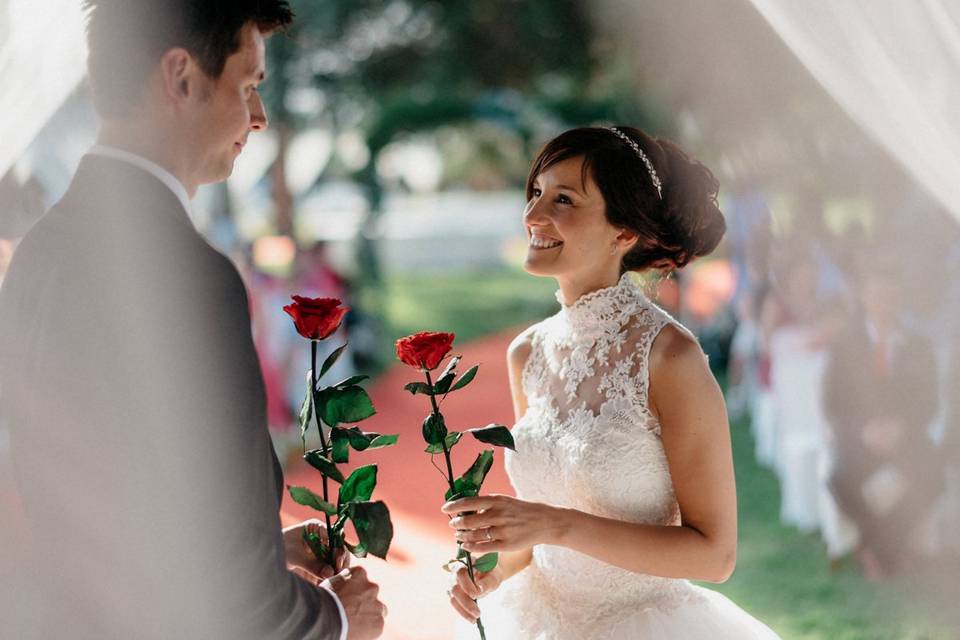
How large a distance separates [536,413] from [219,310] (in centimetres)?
112

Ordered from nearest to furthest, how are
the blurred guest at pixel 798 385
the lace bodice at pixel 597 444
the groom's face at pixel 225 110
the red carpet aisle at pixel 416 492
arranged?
the groom's face at pixel 225 110 < the lace bodice at pixel 597 444 < the red carpet aisle at pixel 416 492 < the blurred guest at pixel 798 385

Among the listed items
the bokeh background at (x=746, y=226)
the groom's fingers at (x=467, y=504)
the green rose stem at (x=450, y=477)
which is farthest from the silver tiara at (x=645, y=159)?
the groom's fingers at (x=467, y=504)

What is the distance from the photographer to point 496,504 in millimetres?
1928

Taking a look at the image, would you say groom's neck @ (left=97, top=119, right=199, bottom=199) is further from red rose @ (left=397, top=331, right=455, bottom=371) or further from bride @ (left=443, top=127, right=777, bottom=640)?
bride @ (left=443, top=127, right=777, bottom=640)

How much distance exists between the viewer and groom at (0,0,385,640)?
1464mm

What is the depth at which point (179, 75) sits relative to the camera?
156 cm

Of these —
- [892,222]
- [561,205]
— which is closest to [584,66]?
[892,222]

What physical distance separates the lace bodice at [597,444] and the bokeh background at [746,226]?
0.39 m

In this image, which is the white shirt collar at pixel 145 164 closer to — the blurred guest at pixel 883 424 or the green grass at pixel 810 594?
the green grass at pixel 810 594

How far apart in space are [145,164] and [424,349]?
0.58m

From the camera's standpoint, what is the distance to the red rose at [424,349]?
1.80 meters

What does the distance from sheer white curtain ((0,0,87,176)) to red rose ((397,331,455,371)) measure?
1.13 meters

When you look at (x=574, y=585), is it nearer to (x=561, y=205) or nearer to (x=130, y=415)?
(x=561, y=205)

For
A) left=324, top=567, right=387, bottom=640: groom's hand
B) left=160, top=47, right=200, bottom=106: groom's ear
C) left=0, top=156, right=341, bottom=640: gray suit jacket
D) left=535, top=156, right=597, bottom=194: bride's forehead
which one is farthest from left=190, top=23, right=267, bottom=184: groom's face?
left=535, top=156, right=597, bottom=194: bride's forehead
